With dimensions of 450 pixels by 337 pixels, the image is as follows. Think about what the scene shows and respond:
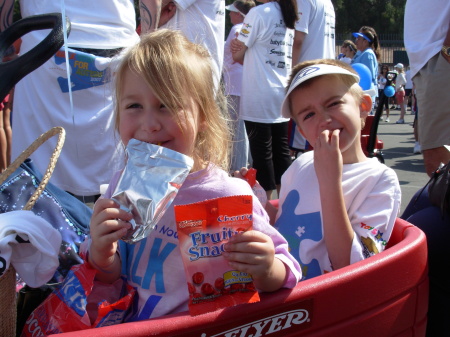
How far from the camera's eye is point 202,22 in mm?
3074

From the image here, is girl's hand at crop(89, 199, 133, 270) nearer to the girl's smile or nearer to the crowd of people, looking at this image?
the crowd of people

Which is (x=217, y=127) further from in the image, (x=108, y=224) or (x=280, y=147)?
(x=280, y=147)

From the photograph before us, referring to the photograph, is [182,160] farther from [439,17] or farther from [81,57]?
[439,17]

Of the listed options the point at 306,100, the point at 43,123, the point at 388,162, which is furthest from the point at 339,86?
the point at 388,162

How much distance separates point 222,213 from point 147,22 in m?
1.96

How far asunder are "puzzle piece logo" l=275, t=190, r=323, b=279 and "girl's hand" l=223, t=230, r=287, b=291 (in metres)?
0.55

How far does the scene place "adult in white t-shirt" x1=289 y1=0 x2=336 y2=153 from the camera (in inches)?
157

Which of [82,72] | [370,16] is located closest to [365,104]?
[82,72]

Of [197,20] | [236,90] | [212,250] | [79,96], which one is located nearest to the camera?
[212,250]

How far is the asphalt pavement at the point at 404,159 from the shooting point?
17.4ft

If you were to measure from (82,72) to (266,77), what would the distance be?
5.26ft

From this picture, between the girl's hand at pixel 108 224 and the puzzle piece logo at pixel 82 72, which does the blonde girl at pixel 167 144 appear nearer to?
the girl's hand at pixel 108 224

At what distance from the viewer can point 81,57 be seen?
2.56m

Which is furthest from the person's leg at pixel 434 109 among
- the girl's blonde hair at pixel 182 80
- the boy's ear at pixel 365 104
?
the girl's blonde hair at pixel 182 80
